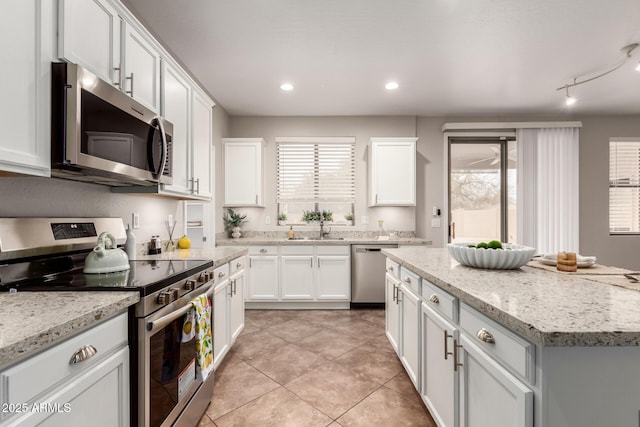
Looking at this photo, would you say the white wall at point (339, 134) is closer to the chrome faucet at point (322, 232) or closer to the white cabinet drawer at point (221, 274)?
the chrome faucet at point (322, 232)

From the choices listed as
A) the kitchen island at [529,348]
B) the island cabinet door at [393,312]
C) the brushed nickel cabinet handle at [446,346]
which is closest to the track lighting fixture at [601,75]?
the kitchen island at [529,348]

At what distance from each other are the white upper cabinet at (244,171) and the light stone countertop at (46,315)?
10.5 feet

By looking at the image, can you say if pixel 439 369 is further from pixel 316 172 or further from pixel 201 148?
pixel 316 172

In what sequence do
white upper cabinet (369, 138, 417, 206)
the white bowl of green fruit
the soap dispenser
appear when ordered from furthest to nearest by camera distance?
white upper cabinet (369, 138, 417, 206) → the soap dispenser → the white bowl of green fruit

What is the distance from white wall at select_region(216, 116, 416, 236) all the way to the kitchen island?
2919 mm

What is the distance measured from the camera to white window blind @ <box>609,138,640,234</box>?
4688 mm

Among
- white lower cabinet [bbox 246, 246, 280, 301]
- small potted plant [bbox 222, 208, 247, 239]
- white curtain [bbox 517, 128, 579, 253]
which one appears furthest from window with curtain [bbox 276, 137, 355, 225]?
white curtain [bbox 517, 128, 579, 253]

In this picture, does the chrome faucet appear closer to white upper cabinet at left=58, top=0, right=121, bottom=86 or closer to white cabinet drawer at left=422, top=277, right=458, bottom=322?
white cabinet drawer at left=422, top=277, right=458, bottom=322

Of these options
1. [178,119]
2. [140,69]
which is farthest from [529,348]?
[178,119]

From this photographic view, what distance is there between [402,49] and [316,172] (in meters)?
2.21

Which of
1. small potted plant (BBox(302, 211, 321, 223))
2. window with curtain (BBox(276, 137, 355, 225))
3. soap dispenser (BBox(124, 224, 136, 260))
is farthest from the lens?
window with curtain (BBox(276, 137, 355, 225))

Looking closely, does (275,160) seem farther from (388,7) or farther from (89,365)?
(89,365)

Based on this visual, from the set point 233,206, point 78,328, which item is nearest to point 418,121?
point 233,206

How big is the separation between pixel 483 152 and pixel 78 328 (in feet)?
17.1
